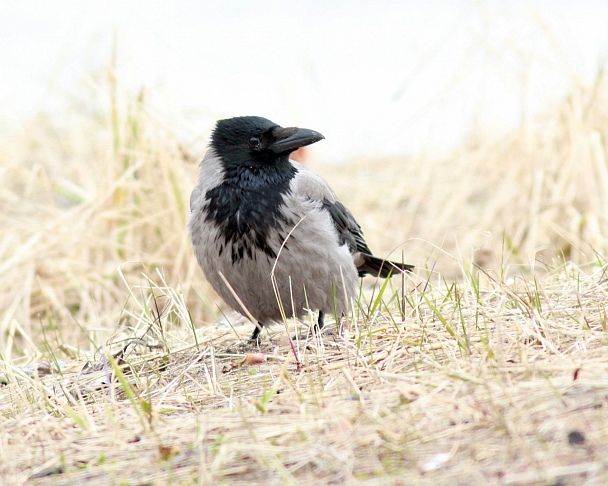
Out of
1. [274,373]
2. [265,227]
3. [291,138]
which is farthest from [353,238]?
[274,373]

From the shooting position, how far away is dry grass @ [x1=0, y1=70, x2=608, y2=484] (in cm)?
258

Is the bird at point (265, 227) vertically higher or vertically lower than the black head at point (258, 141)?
lower

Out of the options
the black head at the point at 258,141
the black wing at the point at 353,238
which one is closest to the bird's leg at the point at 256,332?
the black wing at the point at 353,238

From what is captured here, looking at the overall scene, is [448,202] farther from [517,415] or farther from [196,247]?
[517,415]

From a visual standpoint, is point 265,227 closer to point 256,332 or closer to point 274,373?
Result: point 256,332

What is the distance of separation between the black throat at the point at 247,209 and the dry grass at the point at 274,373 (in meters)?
0.42

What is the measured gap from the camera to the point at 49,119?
437 inches

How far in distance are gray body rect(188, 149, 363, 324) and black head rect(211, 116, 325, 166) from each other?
0.11 meters

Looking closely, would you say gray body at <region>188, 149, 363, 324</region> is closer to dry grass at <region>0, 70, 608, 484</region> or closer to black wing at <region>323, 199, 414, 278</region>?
black wing at <region>323, 199, 414, 278</region>

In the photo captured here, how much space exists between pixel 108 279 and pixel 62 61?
2227 mm

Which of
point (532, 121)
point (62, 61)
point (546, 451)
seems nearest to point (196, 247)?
point (546, 451)

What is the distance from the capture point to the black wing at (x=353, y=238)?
5082 millimetres

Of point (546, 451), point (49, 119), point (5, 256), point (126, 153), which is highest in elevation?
point (49, 119)

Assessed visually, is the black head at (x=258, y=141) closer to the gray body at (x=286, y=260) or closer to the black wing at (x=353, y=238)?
the gray body at (x=286, y=260)
